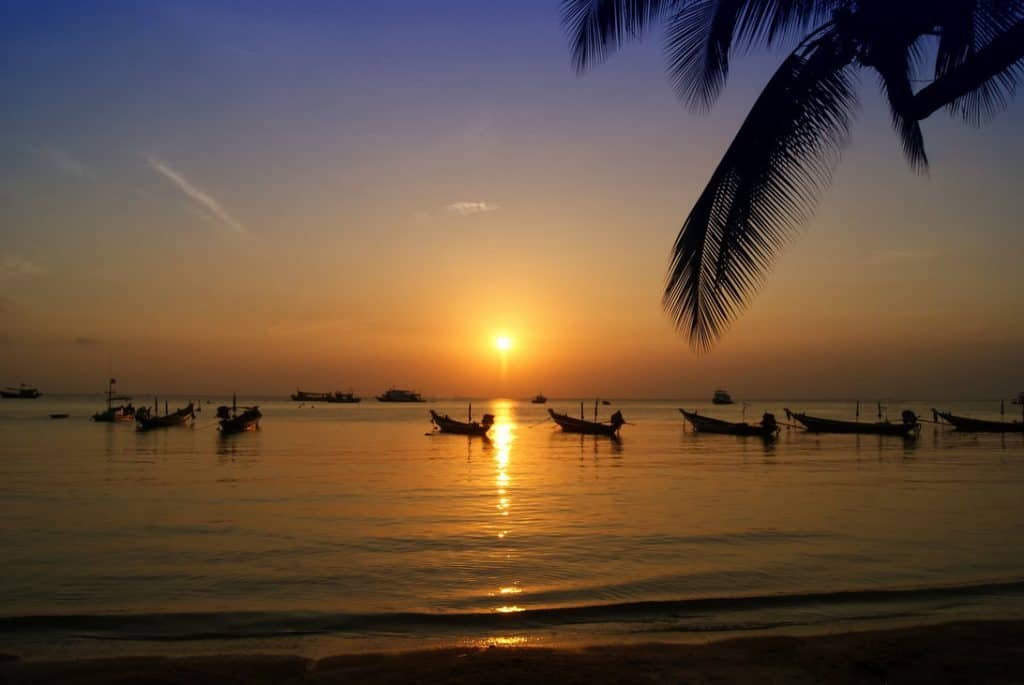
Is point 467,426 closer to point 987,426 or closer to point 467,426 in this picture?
point 467,426

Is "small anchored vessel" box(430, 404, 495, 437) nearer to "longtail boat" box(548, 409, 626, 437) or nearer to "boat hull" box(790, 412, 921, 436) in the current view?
"longtail boat" box(548, 409, 626, 437)

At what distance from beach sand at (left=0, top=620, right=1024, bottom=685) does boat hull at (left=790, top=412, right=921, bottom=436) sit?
48.6 metres

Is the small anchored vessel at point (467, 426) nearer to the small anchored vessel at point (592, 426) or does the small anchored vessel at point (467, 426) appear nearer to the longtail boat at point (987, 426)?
the small anchored vessel at point (592, 426)

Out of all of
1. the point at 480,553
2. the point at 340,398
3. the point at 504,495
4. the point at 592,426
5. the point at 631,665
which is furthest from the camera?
the point at 340,398

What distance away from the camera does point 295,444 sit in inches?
1734

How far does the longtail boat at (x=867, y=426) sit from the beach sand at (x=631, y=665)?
160 feet

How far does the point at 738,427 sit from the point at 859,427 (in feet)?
27.3

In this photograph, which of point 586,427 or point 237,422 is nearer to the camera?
point 237,422

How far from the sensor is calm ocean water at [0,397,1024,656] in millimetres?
9148

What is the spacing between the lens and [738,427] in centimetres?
5381

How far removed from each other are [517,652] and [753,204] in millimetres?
4395

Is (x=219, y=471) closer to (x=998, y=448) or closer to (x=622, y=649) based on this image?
(x=622, y=649)

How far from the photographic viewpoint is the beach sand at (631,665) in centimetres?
634

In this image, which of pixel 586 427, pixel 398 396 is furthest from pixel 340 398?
pixel 586 427
